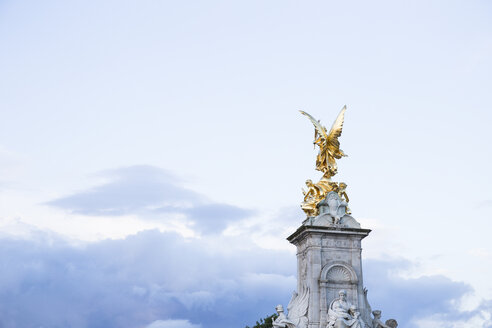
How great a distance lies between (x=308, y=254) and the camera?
23281 millimetres

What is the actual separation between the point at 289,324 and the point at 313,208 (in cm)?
485

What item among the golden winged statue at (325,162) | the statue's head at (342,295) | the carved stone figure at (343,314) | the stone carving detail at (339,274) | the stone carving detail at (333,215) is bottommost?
the carved stone figure at (343,314)

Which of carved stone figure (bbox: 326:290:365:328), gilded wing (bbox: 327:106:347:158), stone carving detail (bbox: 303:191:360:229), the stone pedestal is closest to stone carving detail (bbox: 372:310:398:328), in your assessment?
the stone pedestal

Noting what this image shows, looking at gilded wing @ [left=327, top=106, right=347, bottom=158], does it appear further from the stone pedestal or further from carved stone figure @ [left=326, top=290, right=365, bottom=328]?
carved stone figure @ [left=326, top=290, right=365, bottom=328]

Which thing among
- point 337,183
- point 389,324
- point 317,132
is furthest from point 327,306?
point 317,132

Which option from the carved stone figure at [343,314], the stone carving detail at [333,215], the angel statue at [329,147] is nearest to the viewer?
A: the carved stone figure at [343,314]

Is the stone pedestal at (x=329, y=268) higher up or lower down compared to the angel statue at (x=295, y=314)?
higher up

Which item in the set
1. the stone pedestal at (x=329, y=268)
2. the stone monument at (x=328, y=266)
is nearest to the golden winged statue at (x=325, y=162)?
the stone monument at (x=328, y=266)

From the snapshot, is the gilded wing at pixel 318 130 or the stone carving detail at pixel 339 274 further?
the gilded wing at pixel 318 130

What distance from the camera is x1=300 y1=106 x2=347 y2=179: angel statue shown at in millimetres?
25000

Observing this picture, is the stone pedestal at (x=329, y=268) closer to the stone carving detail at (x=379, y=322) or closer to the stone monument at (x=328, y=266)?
the stone monument at (x=328, y=266)

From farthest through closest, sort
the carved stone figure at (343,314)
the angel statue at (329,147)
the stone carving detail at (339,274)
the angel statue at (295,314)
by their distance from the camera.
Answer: the angel statue at (329,147) < the stone carving detail at (339,274) < the angel statue at (295,314) < the carved stone figure at (343,314)

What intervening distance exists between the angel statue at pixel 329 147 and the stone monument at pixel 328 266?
0.05m

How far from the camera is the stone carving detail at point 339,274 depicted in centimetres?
2303
